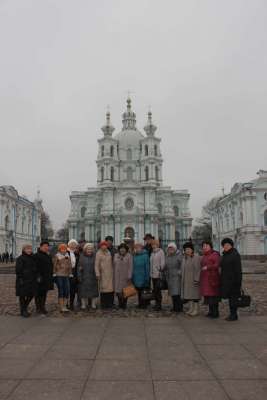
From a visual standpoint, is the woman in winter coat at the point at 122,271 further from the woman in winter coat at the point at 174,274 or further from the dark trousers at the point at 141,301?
the woman in winter coat at the point at 174,274

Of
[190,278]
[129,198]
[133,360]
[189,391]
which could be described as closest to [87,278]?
[190,278]

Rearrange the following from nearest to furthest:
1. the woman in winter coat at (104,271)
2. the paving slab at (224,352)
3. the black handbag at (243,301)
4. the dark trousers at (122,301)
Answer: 1. the paving slab at (224,352)
2. the black handbag at (243,301)
3. the woman in winter coat at (104,271)
4. the dark trousers at (122,301)

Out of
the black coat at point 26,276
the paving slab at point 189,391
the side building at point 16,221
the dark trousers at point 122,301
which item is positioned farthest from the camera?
the side building at point 16,221

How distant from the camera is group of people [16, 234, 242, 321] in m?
9.13

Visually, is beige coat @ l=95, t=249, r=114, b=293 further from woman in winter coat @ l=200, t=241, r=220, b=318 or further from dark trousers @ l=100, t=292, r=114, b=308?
woman in winter coat @ l=200, t=241, r=220, b=318

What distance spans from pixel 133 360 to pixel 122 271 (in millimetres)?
4830

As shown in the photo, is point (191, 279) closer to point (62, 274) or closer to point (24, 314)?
point (62, 274)

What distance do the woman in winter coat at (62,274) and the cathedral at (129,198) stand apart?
59814 millimetres

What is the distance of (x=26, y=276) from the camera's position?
939 cm

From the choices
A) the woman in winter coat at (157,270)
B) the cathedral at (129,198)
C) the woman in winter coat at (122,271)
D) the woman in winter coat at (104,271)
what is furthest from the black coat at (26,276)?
the cathedral at (129,198)

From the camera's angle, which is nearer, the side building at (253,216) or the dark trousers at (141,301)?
the dark trousers at (141,301)

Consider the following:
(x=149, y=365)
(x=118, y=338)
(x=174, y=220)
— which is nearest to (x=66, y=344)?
(x=118, y=338)

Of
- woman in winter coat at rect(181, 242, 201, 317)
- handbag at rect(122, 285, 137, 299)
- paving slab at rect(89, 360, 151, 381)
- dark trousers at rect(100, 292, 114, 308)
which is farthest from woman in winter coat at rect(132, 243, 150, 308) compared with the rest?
paving slab at rect(89, 360, 151, 381)

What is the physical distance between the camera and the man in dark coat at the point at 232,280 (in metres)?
8.62
